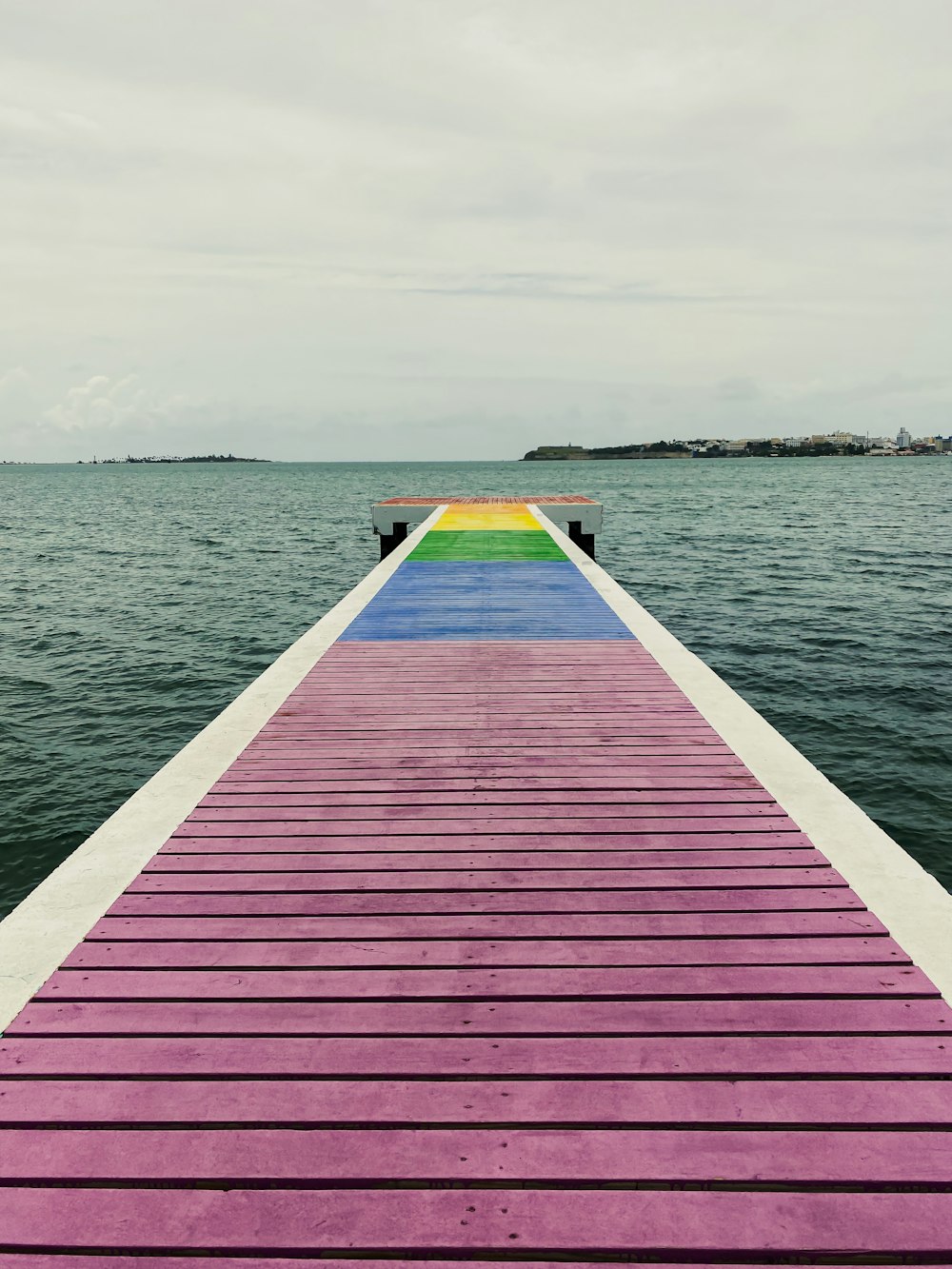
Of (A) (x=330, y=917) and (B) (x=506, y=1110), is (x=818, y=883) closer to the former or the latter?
(B) (x=506, y=1110)

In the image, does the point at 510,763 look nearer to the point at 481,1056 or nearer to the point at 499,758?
the point at 499,758

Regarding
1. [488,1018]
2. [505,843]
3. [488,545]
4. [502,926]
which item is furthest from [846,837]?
[488,545]

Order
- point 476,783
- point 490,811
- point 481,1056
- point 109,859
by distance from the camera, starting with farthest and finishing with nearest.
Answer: point 476,783 < point 490,811 < point 109,859 < point 481,1056

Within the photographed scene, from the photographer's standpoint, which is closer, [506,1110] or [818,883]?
[506,1110]

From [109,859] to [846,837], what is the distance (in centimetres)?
435

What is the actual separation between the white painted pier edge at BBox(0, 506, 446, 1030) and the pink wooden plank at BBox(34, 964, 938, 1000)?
7.1 inches

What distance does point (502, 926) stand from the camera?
3.88 meters

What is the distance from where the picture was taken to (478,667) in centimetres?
813

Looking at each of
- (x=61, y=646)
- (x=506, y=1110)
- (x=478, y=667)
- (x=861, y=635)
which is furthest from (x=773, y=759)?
(x=61, y=646)

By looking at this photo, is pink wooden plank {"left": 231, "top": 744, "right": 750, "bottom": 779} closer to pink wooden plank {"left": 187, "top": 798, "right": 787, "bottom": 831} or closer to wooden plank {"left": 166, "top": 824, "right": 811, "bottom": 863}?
pink wooden plank {"left": 187, "top": 798, "right": 787, "bottom": 831}

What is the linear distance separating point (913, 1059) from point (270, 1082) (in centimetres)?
248

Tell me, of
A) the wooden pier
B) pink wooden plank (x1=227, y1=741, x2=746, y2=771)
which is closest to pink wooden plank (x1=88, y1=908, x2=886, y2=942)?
the wooden pier

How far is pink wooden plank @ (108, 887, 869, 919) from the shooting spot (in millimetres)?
4016

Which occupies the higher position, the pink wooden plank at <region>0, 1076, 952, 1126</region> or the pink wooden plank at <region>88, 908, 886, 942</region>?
the pink wooden plank at <region>88, 908, 886, 942</region>
